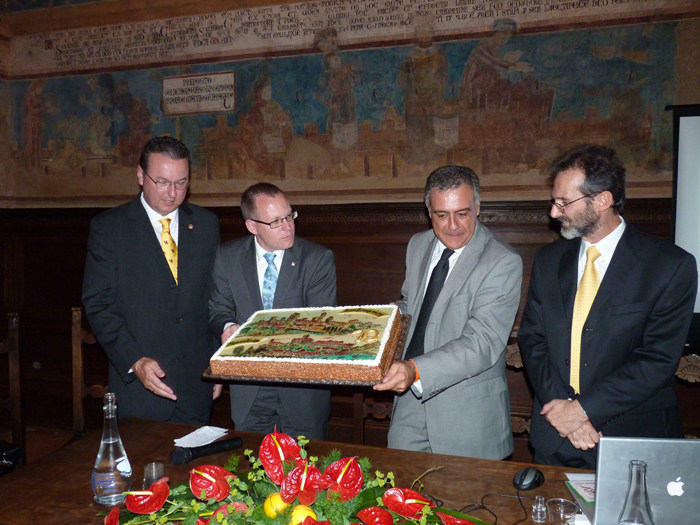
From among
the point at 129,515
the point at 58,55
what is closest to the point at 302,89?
the point at 58,55

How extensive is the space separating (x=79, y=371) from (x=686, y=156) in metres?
4.09

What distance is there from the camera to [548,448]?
2.57 metres

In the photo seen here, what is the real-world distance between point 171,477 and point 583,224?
2.03 metres

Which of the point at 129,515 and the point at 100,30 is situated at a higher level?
the point at 100,30

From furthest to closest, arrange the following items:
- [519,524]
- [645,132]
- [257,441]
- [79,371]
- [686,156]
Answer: [645,132]
[686,156]
[79,371]
[257,441]
[519,524]

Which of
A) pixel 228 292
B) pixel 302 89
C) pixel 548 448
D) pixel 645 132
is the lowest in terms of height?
pixel 548 448

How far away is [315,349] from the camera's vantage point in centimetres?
211

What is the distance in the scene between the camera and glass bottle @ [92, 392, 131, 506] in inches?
70.2

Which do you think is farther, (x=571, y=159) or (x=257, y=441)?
(x=571, y=159)

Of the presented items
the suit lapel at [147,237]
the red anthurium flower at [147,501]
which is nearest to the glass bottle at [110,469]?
the red anthurium flower at [147,501]

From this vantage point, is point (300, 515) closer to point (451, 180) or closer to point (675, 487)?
point (675, 487)

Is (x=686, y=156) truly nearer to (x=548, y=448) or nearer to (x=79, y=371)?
(x=548, y=448)

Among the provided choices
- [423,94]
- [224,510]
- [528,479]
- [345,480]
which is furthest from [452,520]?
[423,94]

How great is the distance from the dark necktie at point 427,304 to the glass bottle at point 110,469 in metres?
1.44
